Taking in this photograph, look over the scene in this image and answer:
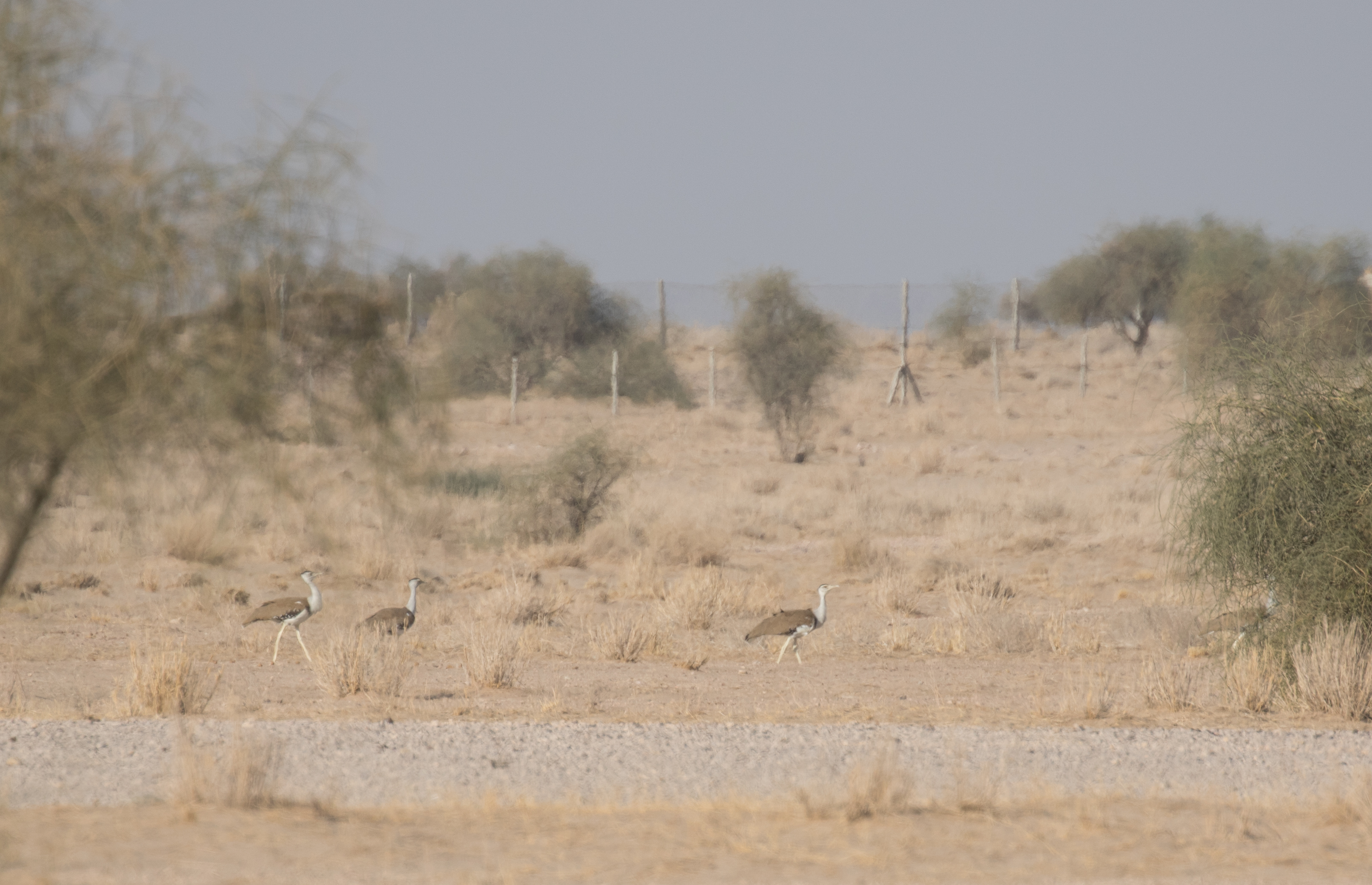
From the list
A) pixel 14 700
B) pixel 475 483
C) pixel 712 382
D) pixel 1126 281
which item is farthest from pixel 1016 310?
pixel 14 700

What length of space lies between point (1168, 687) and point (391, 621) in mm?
7377

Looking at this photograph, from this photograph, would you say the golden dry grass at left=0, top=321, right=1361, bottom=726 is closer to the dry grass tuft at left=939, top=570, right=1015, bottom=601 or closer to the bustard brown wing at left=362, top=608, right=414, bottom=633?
the dry grass tuft at left=939, top=570, right=1015, bottom=601

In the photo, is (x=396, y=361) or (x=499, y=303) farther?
(x=499, y=303)

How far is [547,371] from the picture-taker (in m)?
48.2

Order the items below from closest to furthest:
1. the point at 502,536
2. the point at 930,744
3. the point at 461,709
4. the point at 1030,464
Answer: the point at 930,744, the point at 461,709, the point at 502,536, the point at 1030,464

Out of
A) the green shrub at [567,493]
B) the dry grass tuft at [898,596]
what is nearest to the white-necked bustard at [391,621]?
the dry grass tuft at [898,596]

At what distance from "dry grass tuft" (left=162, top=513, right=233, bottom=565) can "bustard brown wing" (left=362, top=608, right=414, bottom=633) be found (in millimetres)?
7303

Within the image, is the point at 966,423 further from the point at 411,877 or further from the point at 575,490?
the point at 411,877

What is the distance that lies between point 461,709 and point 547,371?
120 ft

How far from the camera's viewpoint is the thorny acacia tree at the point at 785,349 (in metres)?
36.5

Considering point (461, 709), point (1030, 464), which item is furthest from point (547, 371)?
point (461, 709)

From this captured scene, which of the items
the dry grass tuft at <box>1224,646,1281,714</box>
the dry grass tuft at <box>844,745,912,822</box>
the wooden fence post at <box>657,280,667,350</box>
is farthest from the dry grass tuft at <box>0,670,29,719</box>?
the wooden fence post at <box>657,280,667,350</box>

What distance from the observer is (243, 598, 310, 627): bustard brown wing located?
1427 cm

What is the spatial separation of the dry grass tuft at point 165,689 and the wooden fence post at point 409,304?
552 cm
